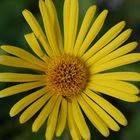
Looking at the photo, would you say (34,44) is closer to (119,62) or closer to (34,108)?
(34,108)

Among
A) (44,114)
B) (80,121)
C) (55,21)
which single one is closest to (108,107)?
(80,121)

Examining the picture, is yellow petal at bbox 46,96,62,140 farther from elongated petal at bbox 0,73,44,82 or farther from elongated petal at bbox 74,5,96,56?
elongated petal at bbox 74,5,96,56

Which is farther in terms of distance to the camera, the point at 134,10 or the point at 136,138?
the point at 134,10

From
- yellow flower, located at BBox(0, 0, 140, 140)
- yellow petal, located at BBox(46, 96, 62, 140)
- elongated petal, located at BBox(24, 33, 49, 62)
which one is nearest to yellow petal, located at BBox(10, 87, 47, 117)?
yellow flower, located at BBox(0, 0, 140, 140)

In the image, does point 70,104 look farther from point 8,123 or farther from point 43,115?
point 8,123

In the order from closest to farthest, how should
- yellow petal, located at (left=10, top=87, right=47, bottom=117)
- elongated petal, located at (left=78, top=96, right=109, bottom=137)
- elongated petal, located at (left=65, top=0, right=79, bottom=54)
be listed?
yellow petal, located at (left=10, top=87, right=47, bottom=117) < elongated petal, located at (left=78, top=96, right=109, bottom=137) < elongated petal, located at (left=65, top=0, right=79, bottom=54)

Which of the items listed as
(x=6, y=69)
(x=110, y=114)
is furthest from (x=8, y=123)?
(x=110, y=114)
